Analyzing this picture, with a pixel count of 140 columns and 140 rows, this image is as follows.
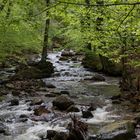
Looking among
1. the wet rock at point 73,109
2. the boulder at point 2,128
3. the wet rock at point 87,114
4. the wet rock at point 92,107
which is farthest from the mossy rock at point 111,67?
the boulder at point 2,128

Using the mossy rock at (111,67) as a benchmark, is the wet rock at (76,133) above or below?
below

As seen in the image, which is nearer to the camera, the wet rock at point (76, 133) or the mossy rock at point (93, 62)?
the wet rock at point (76, 133)

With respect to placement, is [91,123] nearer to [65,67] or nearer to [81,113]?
[81,113]

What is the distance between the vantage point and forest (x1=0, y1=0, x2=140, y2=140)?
33.3 ft

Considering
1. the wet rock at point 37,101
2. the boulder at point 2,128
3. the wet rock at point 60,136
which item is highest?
the wet rock at point 60,136

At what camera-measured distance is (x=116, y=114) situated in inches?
508

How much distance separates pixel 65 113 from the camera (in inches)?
514

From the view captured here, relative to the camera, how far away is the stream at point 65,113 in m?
10.8

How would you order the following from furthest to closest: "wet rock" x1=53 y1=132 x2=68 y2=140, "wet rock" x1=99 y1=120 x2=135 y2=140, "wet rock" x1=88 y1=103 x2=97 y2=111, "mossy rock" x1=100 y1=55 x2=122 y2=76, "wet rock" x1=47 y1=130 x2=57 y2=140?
"mossy rock" x1=100 y1=55 x2=122 y2=76
"wet rock" x1=88 y1=103 x2=97 y2=111
"wet rock" x1=47 y1=130 x2=57 y2=140
"wet rock" x1=53 y1=132 x2=68 y2=140
"wet rock" x1=99 y1=120 x2=135 y2=140

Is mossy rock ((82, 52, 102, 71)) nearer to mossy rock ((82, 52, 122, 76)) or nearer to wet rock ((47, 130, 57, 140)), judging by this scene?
mossy rock ((82, 52, 122, 76))

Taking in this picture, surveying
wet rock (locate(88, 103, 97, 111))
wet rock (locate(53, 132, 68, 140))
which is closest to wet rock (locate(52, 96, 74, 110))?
wet rock (locate(88, 103, 97, 111))

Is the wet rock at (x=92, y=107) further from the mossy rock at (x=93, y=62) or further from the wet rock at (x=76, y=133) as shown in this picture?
the mossy rock at (x=93, y=62)

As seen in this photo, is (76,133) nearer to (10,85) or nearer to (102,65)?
(10,85)

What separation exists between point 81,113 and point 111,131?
368 centimetres
